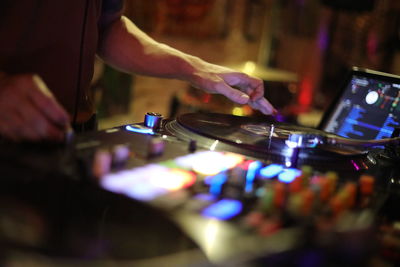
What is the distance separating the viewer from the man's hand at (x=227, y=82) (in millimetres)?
1177

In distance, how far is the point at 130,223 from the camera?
28.8 inches

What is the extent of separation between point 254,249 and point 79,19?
73 centimetres

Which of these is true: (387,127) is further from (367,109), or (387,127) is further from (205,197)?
(205,197)

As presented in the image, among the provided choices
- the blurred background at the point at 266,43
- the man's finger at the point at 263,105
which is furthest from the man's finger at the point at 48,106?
the blurred background at the point at 266,43

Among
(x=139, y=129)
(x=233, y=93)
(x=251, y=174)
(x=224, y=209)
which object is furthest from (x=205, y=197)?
(x=233, y=93)

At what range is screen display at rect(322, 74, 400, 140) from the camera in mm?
1273

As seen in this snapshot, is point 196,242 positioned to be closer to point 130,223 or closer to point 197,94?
point 130,223

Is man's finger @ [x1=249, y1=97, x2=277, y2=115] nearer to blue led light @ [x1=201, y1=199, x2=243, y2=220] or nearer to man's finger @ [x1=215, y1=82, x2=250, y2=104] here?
man's finger @ [x1=215, y1=82, x2=250, y2=104]

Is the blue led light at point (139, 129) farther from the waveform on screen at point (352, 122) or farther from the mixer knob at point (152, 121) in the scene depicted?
the waveform on screen at point (352, 122)

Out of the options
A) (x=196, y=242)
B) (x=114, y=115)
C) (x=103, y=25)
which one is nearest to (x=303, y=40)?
(x=114, y=115)

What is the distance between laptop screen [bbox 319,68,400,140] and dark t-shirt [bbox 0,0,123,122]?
0.65 metres

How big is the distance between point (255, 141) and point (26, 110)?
1.43 feet

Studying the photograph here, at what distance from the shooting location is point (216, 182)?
2.24ft

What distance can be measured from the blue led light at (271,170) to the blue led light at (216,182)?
9cm
